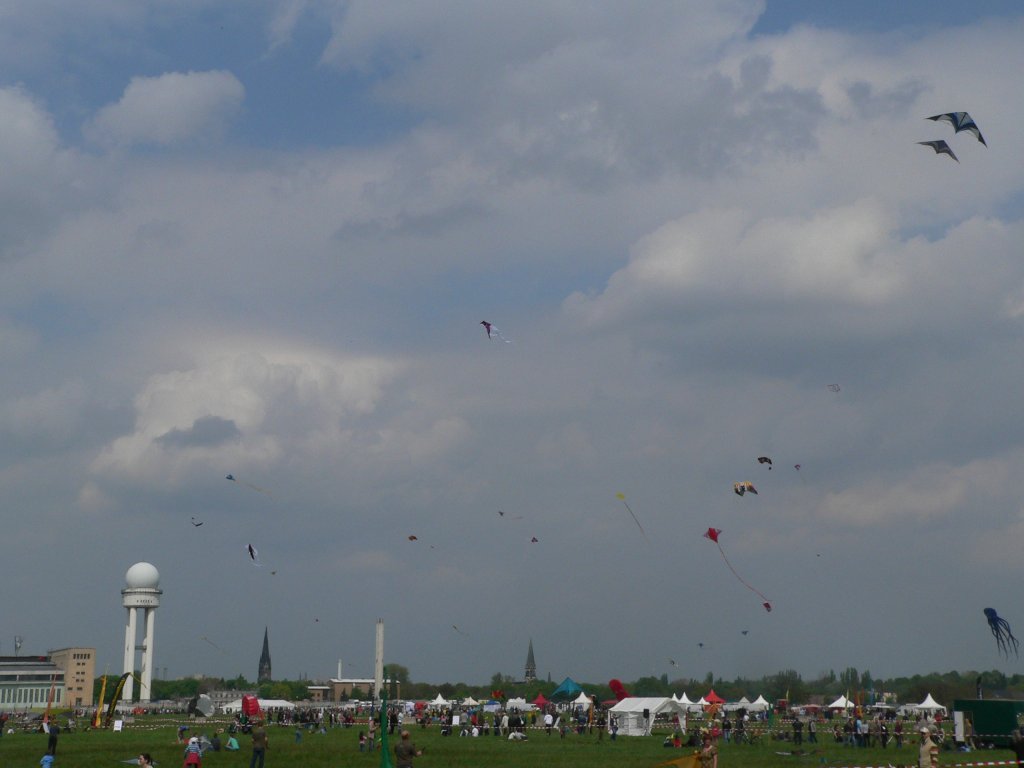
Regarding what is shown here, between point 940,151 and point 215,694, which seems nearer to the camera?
point 940,151

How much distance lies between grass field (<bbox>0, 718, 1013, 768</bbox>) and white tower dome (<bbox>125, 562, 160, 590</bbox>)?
94.3 meters

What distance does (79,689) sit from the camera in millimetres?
167000

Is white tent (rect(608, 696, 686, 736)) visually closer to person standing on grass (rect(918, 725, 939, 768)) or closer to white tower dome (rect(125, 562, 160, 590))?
person standing on grass (rect(918, 725, 939, 768))

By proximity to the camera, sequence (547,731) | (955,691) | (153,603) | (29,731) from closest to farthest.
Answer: (547,731) → (29,731) → (955,691) → (153,603)

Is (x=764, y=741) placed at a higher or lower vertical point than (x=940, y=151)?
lower

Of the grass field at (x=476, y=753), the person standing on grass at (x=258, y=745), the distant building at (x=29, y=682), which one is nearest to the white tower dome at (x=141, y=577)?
the distant building at (x=29, y=682)

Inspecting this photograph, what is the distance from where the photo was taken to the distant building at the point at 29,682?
150625mm

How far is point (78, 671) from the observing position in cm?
16812

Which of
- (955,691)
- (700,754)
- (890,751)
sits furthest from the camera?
(955,691)

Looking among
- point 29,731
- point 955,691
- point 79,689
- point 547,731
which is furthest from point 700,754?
point 79,689

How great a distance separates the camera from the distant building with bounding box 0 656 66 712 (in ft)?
494

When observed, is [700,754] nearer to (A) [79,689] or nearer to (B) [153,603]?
(B) [153,603]

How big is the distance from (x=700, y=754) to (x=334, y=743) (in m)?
23.7

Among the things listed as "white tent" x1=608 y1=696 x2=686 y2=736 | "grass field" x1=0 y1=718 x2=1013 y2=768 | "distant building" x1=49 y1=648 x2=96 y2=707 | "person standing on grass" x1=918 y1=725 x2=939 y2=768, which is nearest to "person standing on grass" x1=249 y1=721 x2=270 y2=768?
"grass field" x1=0 y1=718 x2=1013 y2=768
